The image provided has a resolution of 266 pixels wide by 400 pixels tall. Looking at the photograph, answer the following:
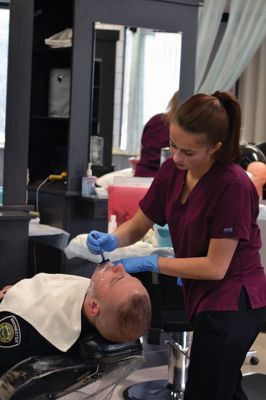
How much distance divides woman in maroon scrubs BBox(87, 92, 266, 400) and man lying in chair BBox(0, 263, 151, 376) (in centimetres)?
20

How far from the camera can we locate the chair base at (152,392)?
9.50ft

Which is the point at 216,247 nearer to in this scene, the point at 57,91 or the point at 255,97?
the point at 57,91

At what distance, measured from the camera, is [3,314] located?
6.17 ft

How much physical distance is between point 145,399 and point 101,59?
214 cm

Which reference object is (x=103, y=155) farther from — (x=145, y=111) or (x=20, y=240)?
(x=20, y=240)

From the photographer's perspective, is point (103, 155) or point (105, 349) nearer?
point (105, 349)

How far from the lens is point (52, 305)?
1917mm

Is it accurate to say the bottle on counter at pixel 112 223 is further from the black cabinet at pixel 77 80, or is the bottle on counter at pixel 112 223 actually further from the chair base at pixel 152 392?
the black cabinet at pixel 77 80

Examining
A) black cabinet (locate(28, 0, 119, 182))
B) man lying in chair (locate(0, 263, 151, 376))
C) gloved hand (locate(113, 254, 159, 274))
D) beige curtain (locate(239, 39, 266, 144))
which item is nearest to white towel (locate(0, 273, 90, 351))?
man lying in chair (locate(0, 263, 151, 376))

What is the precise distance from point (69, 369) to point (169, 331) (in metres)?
0.98

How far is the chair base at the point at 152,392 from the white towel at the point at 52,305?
103 centimetres

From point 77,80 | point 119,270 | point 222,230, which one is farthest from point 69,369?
point 77,80

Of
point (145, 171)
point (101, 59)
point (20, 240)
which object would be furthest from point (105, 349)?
point (101, 59)

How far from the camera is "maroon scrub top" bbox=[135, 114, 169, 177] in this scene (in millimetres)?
3916
